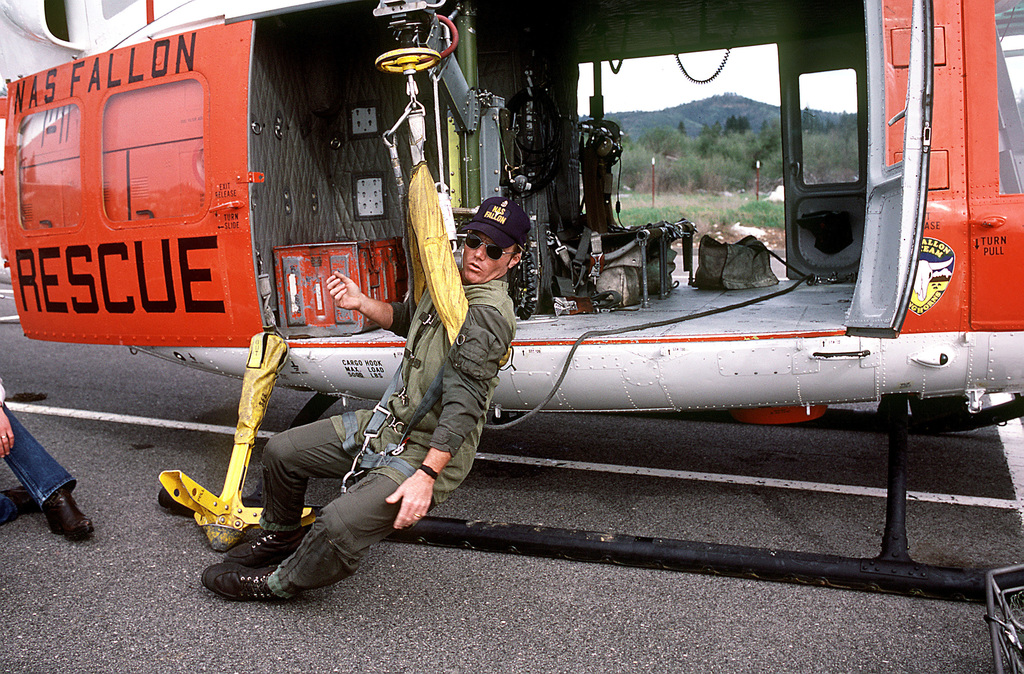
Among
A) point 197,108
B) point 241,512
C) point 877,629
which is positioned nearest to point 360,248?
point 197,108

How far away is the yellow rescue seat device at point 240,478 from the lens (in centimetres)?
350

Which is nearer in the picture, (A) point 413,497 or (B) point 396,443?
(A) point 413,497

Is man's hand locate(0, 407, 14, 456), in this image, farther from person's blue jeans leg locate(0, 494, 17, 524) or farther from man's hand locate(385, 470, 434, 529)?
man's hand locate(385, 470, 434, 529)

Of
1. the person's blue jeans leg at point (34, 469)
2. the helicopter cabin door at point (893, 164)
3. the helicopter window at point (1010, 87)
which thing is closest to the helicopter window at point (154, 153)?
the person's blue jeans leg at point (34, 469)

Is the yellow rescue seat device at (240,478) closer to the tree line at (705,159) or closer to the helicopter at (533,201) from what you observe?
the helicopter at (533,201)

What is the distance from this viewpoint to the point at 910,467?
14.3ft

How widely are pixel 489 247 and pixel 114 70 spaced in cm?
277

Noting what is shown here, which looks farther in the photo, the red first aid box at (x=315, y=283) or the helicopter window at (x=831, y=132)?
the helicopter window at (x=831, y=132)

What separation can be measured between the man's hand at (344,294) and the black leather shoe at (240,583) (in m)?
1.05

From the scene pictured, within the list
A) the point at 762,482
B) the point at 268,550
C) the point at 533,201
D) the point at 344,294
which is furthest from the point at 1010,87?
the point at 268,550

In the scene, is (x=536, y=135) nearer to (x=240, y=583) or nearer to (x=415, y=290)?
(x=415, y=290)

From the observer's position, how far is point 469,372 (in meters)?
2.68

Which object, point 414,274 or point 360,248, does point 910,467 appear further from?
point 360,248

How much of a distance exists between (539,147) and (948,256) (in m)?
3.29
